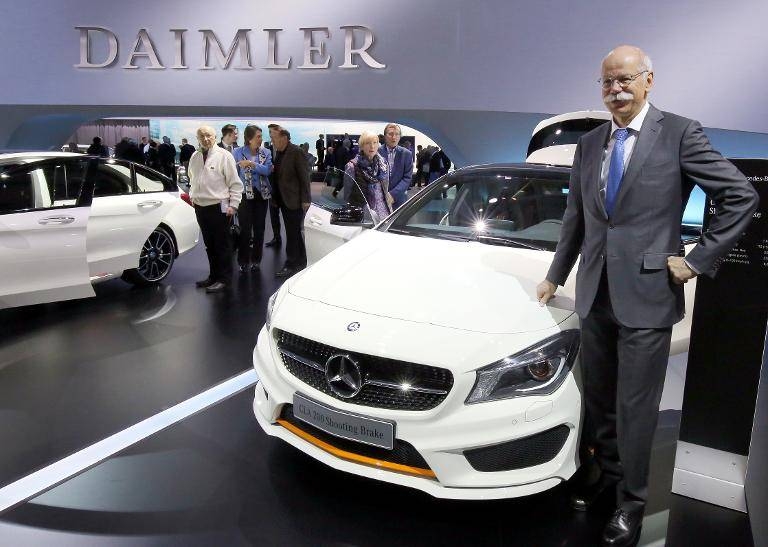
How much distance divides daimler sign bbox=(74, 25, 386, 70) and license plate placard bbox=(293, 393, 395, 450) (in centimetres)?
680

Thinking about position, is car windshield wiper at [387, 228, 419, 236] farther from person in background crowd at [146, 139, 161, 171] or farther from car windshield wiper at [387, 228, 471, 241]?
person in background crowd at [146, 139, 161, 171]

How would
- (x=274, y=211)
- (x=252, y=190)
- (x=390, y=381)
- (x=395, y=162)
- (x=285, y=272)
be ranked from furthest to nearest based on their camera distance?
(x=274, y=211) → (x=252, y=190) → (x=285, y=272) → (x=395, y=162) → (x=390, y=381)

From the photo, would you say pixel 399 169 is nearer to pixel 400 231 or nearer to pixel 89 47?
pixel 400 231

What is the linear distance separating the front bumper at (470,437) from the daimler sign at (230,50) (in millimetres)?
6960

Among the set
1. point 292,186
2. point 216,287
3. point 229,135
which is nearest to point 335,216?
point 216,287

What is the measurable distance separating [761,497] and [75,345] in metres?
3.83

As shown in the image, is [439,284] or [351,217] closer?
[439,284]

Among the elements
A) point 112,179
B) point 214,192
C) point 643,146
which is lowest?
point 214,192

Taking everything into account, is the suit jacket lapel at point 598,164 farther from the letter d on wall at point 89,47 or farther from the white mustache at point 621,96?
the letter d on wall at point 89,47

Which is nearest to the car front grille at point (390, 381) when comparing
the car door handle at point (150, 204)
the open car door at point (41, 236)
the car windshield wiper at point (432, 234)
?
the car windshield wiper at point (432, 234)

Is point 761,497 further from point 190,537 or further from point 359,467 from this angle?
point 190,537

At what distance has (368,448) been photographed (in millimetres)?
2186

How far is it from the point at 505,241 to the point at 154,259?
370 cm

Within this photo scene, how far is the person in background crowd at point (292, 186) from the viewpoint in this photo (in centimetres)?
598
